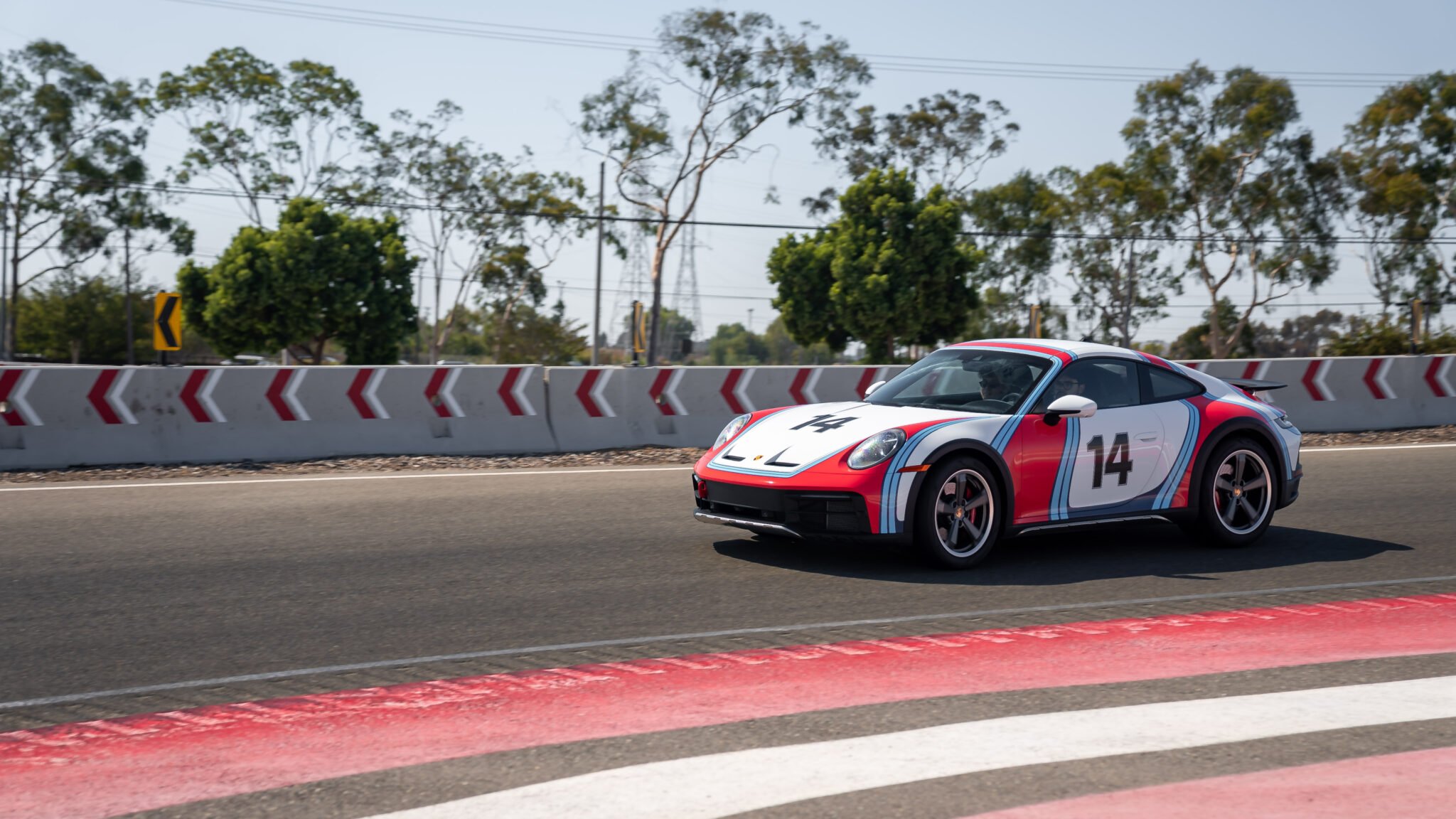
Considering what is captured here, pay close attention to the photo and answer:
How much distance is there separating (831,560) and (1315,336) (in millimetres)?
46658

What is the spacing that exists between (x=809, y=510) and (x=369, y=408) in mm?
7446

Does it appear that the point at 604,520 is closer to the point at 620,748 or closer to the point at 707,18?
the point at 620,748

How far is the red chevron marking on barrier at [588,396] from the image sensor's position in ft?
46.3

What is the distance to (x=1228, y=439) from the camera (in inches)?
324

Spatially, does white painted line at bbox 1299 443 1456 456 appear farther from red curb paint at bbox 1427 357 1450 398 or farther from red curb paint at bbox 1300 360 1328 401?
red curb paint at bbox 1427 357 1450 398

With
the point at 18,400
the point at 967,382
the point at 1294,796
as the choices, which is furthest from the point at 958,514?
the point at 18,400

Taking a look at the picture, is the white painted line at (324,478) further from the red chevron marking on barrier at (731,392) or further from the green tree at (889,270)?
the green tree at (889,270)

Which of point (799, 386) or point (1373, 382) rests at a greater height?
point (1373, 382)

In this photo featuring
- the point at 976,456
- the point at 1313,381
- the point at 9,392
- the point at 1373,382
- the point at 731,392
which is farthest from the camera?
the point at 1373,382

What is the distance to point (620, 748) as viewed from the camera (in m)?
4.23

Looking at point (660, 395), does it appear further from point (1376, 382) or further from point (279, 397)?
point (1376, 382)

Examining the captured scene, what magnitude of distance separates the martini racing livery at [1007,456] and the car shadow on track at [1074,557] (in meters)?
0.19

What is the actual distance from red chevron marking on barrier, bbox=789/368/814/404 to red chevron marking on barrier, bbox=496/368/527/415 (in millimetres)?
3264

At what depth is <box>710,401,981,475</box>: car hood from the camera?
728cm
